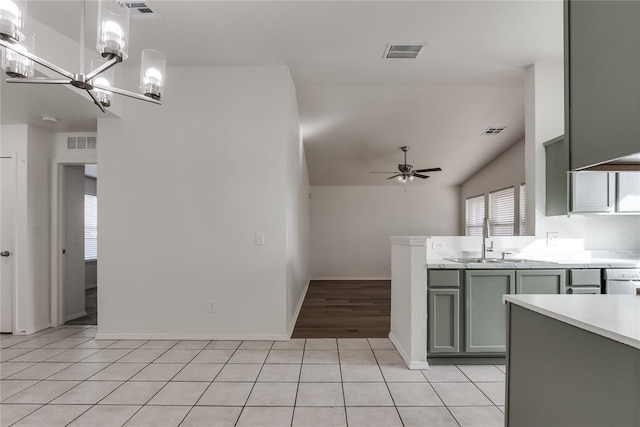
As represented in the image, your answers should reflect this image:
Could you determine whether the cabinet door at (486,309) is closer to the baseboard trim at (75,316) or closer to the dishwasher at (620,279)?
the dishwasher at (620,279)

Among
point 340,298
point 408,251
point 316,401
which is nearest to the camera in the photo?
point 316,401

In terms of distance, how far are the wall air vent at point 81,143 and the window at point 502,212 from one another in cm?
675

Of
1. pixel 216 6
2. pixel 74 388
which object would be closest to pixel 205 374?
pixel 74 388

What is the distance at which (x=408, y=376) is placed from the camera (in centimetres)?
292

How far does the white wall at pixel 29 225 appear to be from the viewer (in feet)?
13.6

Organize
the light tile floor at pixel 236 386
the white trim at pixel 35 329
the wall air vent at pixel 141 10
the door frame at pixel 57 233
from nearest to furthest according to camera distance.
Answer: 1. the light tile floor at pixel 236 386
2. the wall air vent at pixel 141 10
3. the white trim at pixel 35 329
4. the door frame at pixel 57 233

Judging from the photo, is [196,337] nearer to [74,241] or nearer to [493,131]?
[74,241]

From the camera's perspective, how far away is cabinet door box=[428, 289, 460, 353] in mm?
3119

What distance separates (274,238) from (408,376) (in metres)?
1.90

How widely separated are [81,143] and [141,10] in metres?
2.34

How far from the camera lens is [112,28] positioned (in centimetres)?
177

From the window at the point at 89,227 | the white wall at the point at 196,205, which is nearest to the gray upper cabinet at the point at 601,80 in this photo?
the white wall at the point at 196,205

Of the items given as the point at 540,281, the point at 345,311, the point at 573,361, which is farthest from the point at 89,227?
the point at 573,361

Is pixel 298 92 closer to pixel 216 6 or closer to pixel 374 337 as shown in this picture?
pixel 216 6
